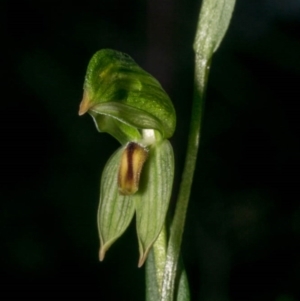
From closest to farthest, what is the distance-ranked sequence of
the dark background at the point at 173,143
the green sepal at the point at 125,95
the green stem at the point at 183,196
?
the green sepal at the point at 125,95
the green stem at the point at 183,196
the dark background at the point at 173,143

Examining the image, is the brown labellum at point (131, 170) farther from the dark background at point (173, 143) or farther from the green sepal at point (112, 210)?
the dark background at point (173, 143)

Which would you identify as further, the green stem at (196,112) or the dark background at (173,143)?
the dark background at (173,143)

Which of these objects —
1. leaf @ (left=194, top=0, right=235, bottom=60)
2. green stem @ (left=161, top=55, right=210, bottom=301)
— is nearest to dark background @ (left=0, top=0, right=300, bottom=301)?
green stem @ (left=161, top=55, right=210, bottom=301)

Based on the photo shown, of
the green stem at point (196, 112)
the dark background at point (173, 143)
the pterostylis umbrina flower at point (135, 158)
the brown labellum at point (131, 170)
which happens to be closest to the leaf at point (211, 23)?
the green stem at point (196, 112)

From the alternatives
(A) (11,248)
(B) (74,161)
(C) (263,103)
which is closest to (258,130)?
(C) (263,103)

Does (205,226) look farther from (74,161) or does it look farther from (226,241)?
(74,161)

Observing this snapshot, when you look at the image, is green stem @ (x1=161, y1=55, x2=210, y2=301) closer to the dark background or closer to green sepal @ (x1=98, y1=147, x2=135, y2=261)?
green sepal @ (x1=98, y1=147, x2=135, y2=261)

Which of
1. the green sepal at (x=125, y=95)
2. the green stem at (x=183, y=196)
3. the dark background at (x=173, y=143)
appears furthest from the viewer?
the dark background at (x=173, y=143)

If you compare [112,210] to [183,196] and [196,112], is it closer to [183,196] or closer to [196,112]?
[183,196]
